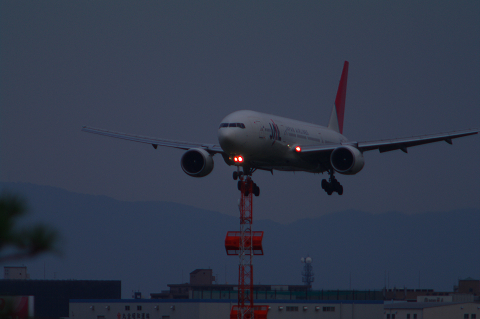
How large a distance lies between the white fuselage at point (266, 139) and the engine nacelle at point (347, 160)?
259 centimetres

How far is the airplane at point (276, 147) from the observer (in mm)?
43438

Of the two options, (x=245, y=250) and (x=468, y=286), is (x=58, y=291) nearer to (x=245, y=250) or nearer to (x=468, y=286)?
(x=245, y=250)

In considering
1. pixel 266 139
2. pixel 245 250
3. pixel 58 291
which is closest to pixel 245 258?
pixel 245 250

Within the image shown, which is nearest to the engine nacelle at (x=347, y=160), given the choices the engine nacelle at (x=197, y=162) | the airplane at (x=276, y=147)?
the airplane at (x=276, y=147)

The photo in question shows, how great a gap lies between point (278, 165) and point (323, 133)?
9.46 meters

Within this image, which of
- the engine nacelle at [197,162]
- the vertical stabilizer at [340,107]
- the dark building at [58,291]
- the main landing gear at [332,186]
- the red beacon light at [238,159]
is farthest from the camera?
the dark building at [58,291]

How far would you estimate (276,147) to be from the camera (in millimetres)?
46062

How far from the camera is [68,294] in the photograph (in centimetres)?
9512

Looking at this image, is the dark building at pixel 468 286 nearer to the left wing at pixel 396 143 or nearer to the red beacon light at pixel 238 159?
the left wing at pixel 396 143

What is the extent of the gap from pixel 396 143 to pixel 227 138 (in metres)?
14.4

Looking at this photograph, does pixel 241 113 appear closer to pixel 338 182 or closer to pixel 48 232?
pixel 338 182

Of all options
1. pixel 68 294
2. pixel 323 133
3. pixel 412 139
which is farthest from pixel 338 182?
pixel 68 294

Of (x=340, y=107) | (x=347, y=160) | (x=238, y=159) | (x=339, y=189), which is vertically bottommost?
(x=339, y=189)

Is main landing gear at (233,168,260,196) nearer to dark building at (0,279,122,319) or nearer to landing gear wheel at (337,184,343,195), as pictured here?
landing gear wheel at (337,184,343,195)
